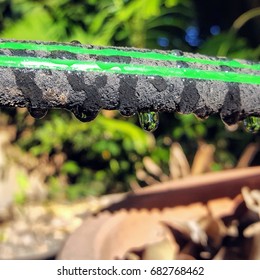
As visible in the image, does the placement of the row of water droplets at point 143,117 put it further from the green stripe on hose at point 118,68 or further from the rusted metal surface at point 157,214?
the rusted metal surface at point 157,214

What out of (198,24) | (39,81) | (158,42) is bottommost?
(39,81)

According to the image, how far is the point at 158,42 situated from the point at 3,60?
1236 millimetres

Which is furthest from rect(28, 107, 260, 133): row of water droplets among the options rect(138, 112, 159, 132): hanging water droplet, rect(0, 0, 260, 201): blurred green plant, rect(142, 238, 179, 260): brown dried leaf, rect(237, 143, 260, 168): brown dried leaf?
rect(237, 143, 260, 168): brown dried leaf

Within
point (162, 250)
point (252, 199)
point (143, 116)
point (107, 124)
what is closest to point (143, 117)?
point (143, 116)

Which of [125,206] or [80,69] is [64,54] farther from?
[125,206]

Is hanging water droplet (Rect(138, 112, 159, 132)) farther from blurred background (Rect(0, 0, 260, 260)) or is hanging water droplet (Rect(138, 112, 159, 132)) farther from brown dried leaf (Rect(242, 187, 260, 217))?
blurred background (Rect(0, 0, 260, 260))

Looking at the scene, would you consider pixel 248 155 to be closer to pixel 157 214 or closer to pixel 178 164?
pixel 178 164

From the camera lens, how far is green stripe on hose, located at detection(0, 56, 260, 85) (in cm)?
24

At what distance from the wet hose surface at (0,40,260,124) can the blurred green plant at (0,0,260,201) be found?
3.35 feet

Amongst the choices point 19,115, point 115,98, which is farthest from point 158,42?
point 115,98

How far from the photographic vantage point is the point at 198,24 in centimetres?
166

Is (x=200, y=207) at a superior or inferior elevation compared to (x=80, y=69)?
superior
